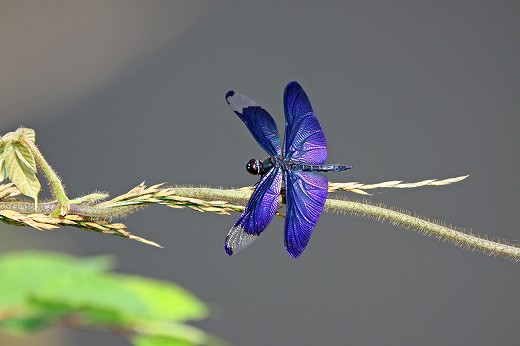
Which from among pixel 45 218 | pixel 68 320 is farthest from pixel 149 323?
pixel 45 218

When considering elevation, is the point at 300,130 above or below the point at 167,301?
above

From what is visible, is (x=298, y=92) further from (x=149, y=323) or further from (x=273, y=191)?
(x=149, y=323)

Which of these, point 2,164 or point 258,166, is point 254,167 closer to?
point 258,166

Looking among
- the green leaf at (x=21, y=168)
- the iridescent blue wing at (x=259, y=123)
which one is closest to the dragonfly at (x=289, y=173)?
the iridescent blue wing at (x=259, y=123)

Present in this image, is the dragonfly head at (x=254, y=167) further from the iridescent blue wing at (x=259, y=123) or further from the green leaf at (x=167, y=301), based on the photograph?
the green leaf at (x=167, y=301)

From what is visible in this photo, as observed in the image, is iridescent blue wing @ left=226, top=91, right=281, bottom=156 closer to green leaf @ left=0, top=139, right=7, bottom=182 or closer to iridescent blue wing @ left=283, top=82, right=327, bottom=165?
iridescent blue wing @ left=283, top=82, right=327, bottom=165

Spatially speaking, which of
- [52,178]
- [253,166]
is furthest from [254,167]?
[52,178]

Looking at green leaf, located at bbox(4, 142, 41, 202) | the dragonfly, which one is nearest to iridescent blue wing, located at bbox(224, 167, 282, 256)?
the dragonfly

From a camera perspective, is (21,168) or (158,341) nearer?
(158,341)
